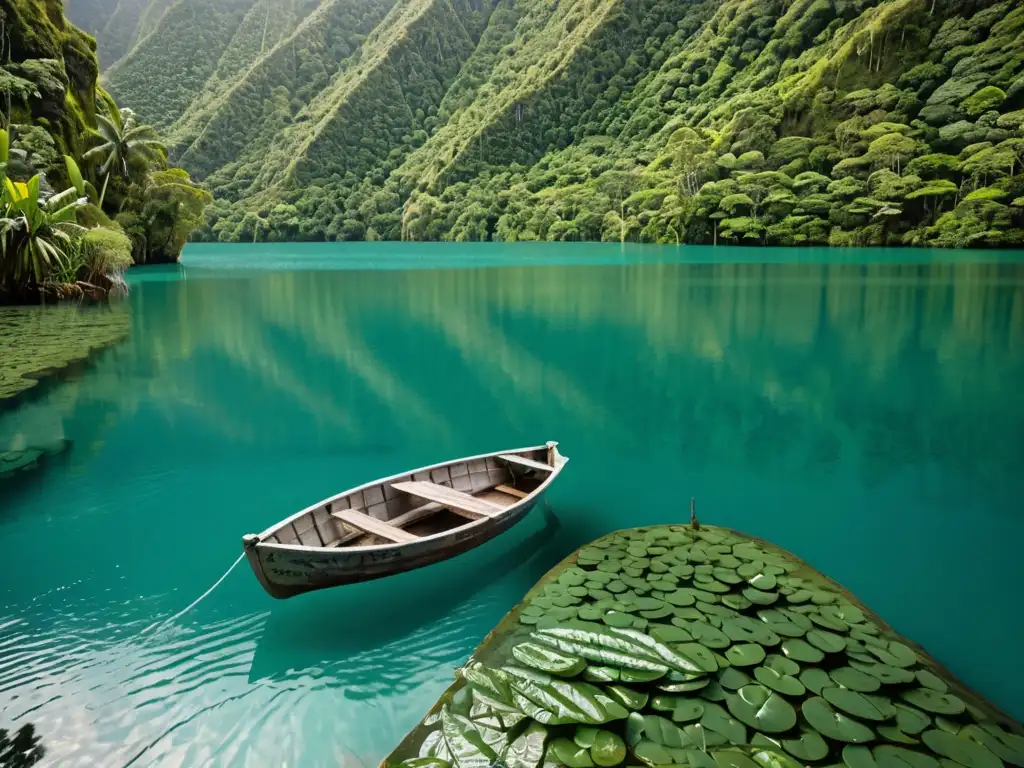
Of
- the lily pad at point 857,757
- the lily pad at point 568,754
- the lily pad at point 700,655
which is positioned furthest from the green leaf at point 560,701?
the lily pad at point 857,757

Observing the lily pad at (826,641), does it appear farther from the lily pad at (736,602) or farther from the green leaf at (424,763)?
the green leaf at (424,763)

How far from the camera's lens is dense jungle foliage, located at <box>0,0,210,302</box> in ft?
83.9

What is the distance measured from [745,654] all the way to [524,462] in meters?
3.80

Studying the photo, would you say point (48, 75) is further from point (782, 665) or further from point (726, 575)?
point (782, 665)

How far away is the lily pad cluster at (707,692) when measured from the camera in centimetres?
388

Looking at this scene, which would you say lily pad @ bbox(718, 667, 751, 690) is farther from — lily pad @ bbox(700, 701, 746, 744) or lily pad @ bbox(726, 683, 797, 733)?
lily pad @ bbox(700, 701, 746, 744)

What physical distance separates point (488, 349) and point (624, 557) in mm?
13377

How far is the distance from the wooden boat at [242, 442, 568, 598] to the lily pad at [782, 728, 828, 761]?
328cm

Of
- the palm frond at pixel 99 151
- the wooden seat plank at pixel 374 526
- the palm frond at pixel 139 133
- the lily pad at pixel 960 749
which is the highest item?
the palm frond at pixel 139 133

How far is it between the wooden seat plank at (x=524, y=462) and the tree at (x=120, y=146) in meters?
43.1

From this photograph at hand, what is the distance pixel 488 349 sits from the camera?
19375 millimetres

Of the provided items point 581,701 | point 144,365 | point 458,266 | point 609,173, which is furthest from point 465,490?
point 609,173

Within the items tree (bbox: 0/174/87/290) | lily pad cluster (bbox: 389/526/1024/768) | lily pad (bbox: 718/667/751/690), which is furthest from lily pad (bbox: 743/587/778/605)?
tree (bbox: 0/174/87/290)

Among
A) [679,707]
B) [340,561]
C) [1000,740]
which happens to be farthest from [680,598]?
[340,561]
